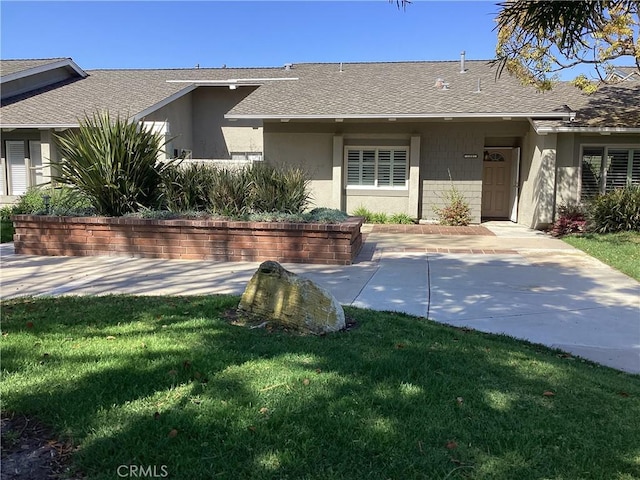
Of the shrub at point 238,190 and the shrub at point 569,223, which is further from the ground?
the shrub at point 238,190

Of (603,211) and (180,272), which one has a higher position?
(603,211)

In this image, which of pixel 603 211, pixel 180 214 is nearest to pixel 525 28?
pixel 180 214

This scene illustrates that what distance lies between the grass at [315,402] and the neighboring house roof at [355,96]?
11064 millimetres

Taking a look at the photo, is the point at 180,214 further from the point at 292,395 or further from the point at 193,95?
the point at 193,95

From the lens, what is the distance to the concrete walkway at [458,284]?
18.6 feet

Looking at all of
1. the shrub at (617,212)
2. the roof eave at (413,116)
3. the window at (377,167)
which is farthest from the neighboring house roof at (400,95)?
the shrub at (617,212)

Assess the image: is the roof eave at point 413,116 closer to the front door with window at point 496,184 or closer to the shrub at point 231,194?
the front door with window at point 496,184

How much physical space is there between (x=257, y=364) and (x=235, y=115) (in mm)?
12410

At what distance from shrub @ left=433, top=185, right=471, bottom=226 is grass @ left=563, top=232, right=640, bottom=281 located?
325cm

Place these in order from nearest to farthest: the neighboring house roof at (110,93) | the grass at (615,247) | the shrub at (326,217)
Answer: the grass at (615,247)
the shrub at (326,217)
the neighboring house roof at (110,93)

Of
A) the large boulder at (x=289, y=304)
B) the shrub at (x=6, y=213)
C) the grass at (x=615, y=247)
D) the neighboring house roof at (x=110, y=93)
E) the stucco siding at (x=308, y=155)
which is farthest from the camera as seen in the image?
the neighboring house roof at (x=110, y=93)

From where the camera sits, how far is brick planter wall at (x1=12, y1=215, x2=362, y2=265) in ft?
30.0

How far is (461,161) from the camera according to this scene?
51.7ft

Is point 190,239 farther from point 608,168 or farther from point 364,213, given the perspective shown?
point 608,168
